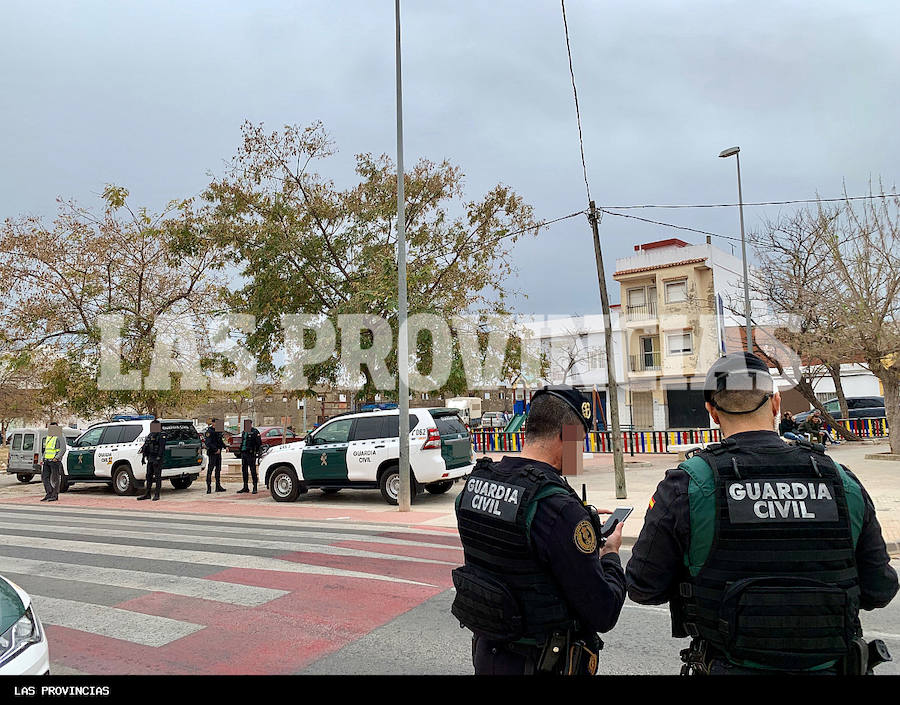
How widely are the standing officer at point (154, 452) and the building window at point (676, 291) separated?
106ft

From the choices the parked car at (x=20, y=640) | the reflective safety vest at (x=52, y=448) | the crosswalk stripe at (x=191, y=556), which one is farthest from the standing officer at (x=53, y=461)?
the parked car at (x=20, y=640)

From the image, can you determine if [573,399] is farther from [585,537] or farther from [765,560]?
[765,560]

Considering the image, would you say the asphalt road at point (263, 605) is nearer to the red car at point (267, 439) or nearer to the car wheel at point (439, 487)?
the car wheel at point (439, 487)

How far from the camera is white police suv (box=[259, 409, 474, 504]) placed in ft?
46.1

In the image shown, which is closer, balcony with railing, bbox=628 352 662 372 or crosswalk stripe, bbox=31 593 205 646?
crosswalk stripe, bbox=31 593 205 646

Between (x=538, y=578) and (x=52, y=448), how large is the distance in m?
17.7

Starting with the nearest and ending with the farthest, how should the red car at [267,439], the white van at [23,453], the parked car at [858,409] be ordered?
the white van at [23,453]
the parked car at [858,409]
the red car at [267,439]

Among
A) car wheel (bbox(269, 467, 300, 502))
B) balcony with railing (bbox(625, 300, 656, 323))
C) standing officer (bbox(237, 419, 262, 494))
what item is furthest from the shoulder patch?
balcony with railing (bbox(625, 300, 656, 323))

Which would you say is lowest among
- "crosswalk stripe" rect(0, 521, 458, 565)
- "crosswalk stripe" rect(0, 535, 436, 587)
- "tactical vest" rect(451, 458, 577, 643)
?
"crosswalk stripe" rect(0, 521, 458, 565)

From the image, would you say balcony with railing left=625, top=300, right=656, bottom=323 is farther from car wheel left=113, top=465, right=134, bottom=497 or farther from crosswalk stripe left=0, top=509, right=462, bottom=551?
crosswalk stripe left=0, top=509, right=462, bottom=551

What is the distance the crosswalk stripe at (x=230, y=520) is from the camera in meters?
11.0

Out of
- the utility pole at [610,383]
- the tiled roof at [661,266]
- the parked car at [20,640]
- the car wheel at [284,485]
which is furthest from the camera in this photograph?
the tiled roof at [661,266]

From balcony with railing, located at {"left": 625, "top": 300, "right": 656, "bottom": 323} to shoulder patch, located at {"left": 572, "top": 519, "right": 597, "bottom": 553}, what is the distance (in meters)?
41.8

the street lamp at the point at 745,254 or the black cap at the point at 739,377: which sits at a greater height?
the street lamp at the point at 745,254
